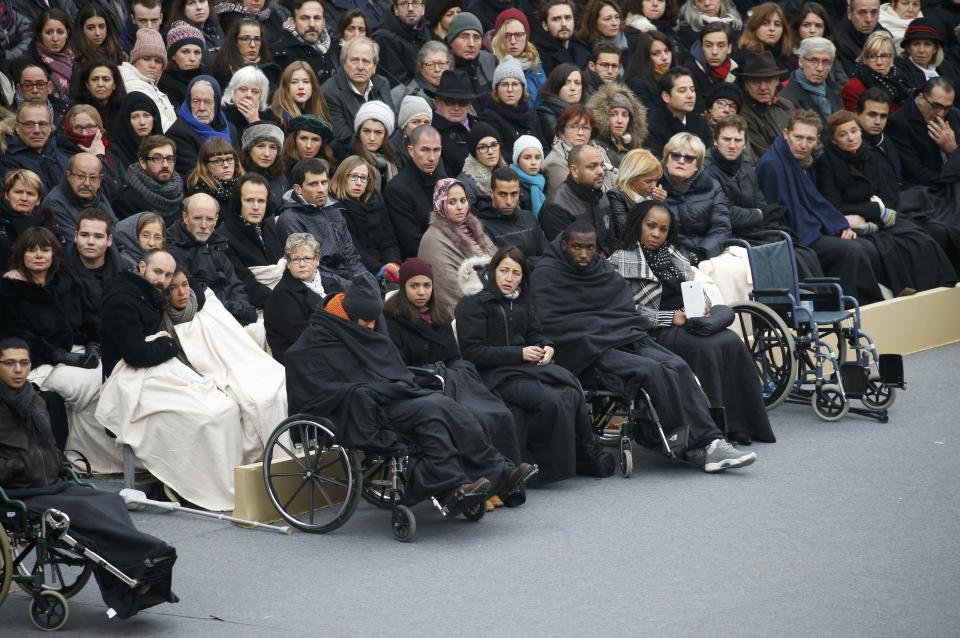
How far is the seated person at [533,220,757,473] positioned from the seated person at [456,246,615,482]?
0.26 m

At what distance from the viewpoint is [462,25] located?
11430 millimetres

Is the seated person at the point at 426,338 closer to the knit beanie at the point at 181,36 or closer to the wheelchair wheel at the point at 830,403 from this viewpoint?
the wheelchair wheel at the point at 830,403

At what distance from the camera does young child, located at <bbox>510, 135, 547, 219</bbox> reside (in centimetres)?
1009

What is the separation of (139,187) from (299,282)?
1.15 meters

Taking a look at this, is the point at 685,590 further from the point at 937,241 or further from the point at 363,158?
the point at 937,241

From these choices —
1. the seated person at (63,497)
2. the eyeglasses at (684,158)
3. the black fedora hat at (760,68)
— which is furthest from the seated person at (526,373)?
the black fedora hat at (760,68)

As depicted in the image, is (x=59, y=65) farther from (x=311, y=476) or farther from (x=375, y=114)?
(x=311, y=476)

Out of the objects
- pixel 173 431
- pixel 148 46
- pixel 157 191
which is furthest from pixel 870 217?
pixel 173 431

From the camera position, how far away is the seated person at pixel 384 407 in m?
7.12

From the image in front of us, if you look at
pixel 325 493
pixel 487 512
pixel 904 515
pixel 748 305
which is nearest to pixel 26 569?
pixel 325 493

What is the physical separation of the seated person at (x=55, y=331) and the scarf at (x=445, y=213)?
2142 millimetres

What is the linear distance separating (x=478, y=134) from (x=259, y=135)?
1.33 meters

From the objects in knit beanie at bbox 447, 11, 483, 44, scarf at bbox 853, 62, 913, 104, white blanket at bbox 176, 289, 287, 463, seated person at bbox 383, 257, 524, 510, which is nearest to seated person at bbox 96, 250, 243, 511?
white blanket at bbox 176, 289, 287, 463

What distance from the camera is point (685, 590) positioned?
6293 millimetres
